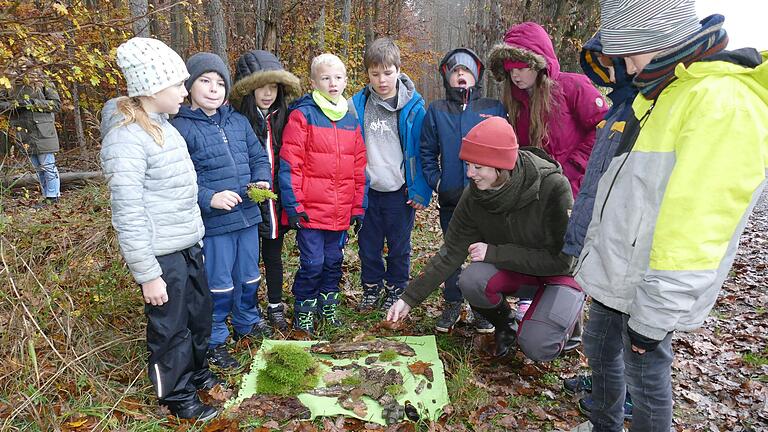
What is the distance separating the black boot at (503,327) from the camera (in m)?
3.51

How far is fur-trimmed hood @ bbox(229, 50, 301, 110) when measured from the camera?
3588mm

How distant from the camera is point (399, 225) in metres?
4.25

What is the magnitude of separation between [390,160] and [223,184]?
→ 1.48m

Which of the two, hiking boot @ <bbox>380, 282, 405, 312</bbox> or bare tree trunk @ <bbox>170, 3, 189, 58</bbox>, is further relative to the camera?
bare tree trunk @ <bbox>170, 3, 189, 58</bbox>

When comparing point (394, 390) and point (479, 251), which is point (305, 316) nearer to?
point (394, 390)

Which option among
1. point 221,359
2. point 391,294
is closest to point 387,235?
point 391,294

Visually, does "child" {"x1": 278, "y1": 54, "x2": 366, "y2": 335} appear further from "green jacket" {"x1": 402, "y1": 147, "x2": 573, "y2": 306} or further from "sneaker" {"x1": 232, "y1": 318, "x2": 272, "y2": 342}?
"green jacket" {"x1": 402, "y1": 147, "x2": 573, "y2": 306}

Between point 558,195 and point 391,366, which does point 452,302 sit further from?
point 558,195

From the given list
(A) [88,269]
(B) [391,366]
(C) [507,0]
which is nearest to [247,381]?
(B) [391,366]

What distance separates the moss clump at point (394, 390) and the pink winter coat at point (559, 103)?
203 centimetres

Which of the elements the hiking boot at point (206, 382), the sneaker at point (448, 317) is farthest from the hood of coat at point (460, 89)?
the hiking boot at point (206, 382)

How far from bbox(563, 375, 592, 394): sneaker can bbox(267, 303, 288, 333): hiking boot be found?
7.06 feet

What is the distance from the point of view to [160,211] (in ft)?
8.71

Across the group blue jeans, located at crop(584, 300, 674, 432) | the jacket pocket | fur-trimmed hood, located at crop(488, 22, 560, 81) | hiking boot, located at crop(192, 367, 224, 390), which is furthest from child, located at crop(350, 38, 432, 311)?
the jacket pocket
